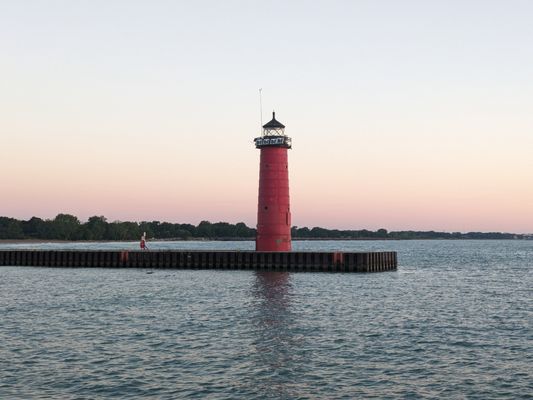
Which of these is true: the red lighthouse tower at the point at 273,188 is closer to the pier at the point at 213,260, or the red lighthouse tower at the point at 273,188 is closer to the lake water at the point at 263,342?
the pier at the point at 213,260

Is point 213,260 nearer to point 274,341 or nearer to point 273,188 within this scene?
point 273,188

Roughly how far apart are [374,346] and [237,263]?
147ft

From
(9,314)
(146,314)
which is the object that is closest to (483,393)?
(146,314)

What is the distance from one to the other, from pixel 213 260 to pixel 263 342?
4658 cm

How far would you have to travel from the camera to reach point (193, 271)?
75312mm

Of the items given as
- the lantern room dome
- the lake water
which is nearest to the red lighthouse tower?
the lantern room dome

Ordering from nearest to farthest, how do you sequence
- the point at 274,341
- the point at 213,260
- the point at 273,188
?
1. the point at 274,341
2. the point at 273,188
3. the point at 213,260

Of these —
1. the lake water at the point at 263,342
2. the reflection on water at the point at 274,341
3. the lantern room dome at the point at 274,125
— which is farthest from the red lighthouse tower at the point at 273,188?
the reflection on water at the point at 274,341

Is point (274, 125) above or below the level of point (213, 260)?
above

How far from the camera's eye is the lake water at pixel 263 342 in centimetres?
2283

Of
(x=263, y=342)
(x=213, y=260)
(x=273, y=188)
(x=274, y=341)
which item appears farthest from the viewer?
(x=213, y=260)

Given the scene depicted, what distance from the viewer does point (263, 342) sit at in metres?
30.5

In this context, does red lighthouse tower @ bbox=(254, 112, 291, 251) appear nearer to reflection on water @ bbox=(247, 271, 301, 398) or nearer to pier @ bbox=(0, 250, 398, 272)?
pier @ bbox=(0, 250, 398, 272)

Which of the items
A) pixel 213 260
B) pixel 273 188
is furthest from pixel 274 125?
pixel 213 260
